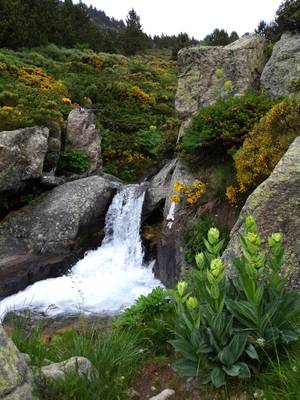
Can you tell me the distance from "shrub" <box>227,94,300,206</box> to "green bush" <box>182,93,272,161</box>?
837 millimetres

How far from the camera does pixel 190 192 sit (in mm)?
9719

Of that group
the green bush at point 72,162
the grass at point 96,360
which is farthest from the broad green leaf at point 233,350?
the green bush at point 72,162

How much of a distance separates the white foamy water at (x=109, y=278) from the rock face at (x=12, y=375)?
223 inches

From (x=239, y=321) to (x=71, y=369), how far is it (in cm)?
150

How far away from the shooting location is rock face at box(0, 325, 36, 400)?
3.04m

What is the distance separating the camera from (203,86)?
1262 centimetres

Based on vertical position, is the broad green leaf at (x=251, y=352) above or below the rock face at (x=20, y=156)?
below

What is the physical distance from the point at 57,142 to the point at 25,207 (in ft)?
10.8

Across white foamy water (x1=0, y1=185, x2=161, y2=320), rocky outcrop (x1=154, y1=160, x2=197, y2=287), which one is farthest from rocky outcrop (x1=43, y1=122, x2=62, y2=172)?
rocky outcrop (x1=154, y1=160, x2=197, y2=287)

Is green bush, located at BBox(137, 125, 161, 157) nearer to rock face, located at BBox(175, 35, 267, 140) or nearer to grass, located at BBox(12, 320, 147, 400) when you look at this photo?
rock face, located at BBox(175, 35, 267, 140)

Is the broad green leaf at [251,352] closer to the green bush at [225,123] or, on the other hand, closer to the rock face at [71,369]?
the rock face at [71,369]

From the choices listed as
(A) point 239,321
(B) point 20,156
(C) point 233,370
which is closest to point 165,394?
(C) point 233,370

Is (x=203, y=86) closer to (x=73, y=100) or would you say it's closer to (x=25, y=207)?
(x=25, y=207)

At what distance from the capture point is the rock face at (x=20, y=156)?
12328mm
